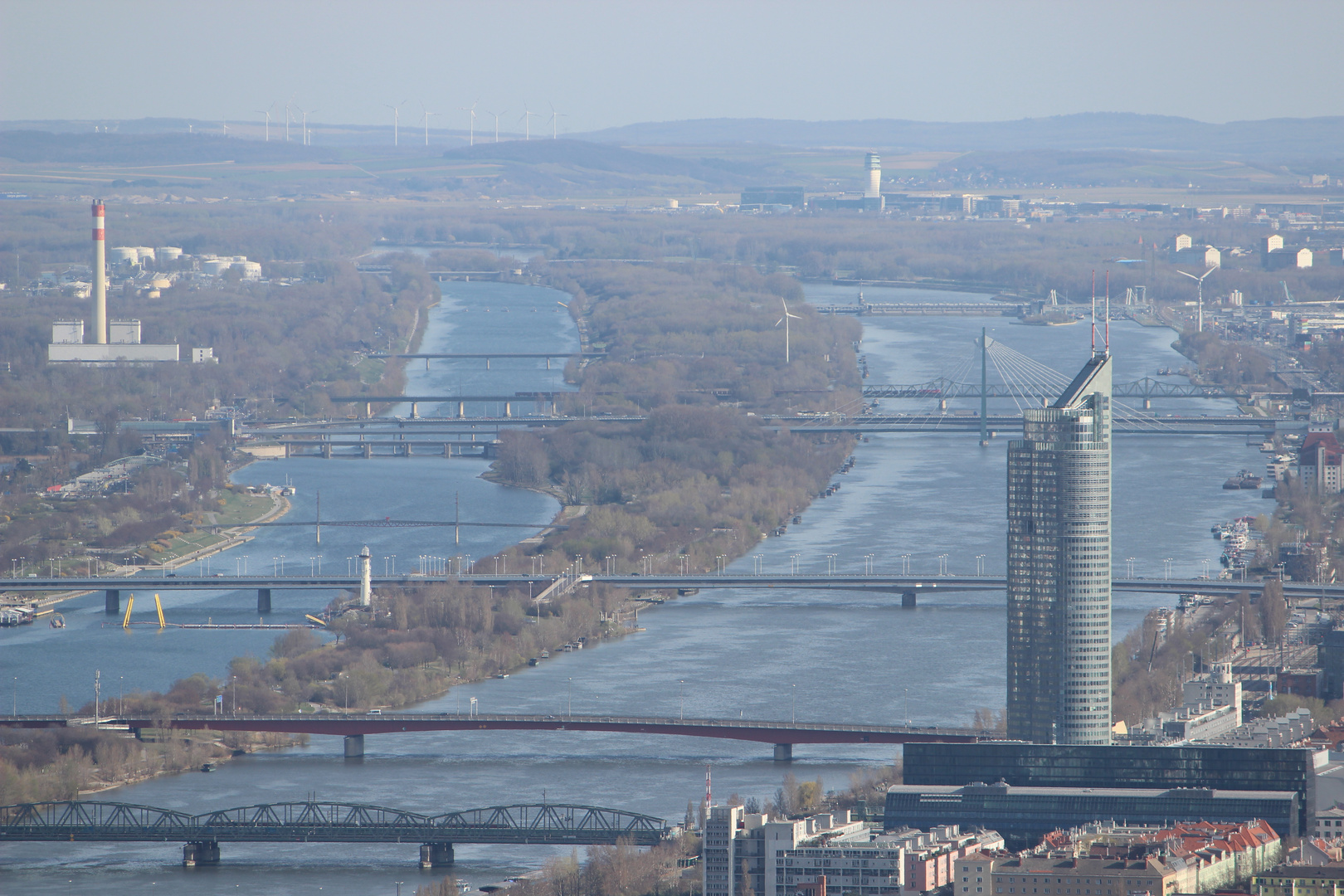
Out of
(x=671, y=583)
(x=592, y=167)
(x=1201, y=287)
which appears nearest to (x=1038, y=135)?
(x=592, y=167)

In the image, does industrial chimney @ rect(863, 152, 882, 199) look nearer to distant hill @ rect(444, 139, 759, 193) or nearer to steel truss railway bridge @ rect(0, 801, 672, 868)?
distant hill @ rect(444, 139, 759, 193)

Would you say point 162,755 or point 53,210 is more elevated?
point 53,210

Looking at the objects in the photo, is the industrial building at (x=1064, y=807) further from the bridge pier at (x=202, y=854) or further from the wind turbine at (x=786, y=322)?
the wind turbine at (x=786, y=322)

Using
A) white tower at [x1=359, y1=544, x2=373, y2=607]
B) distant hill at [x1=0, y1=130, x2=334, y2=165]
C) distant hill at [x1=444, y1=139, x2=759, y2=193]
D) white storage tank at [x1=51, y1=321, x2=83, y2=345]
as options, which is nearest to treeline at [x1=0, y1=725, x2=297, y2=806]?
white tower at [x1=359, y1=544, x2=373, y2=607]

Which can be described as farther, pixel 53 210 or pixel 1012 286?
pixel 53 210

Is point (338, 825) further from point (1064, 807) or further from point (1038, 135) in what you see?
point (1038, 135)

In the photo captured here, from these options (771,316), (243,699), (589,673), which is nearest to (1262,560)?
(589,673)

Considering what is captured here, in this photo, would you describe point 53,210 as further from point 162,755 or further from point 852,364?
point 162,755
